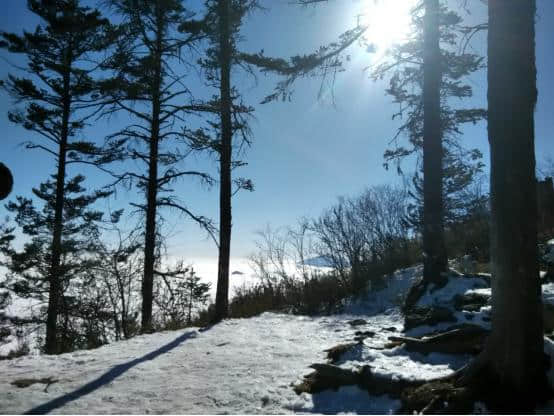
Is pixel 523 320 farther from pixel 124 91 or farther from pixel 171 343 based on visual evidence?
pixel 124 91

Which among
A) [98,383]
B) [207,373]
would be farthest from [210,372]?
[98,383]

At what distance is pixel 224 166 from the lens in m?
8.97

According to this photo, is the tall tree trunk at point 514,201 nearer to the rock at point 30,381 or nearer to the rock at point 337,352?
the rock at point 337,352

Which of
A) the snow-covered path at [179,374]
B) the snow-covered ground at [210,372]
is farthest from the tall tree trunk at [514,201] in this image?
the snow-covered path at [179,374]

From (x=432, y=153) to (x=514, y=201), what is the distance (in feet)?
17.9

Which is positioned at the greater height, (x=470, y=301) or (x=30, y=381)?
(x=470, y=301)

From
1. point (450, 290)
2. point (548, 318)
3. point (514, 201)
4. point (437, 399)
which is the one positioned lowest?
point (437, 399)

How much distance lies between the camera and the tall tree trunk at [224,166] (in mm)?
8664

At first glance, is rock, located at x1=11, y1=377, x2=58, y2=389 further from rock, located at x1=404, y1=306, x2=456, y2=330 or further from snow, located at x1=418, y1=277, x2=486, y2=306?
snow, located at x1=418, y1=277, x2=486, y2=306

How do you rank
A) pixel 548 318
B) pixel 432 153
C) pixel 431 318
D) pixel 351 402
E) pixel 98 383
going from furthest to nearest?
pixel 432 153 → pixel 431 318 → pixel 548 318 → pixel 98 383 → pixel 351 402

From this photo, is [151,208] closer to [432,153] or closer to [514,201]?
[432,153]

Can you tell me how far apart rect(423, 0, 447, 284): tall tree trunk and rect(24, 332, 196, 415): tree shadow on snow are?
5374 mm

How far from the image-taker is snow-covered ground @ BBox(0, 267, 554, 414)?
10.2 feet

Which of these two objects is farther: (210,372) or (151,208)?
(151,208)
